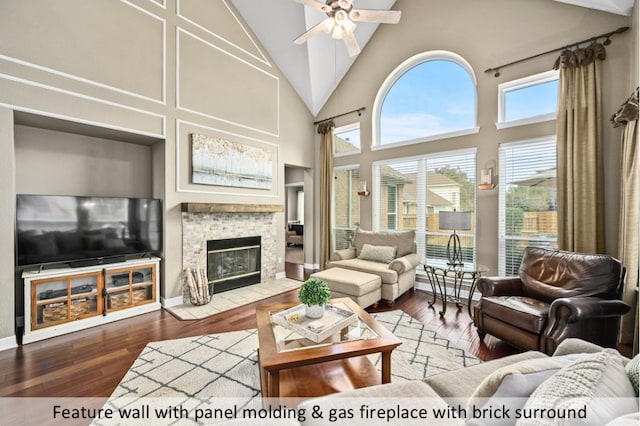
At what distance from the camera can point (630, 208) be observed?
2574 millimetres

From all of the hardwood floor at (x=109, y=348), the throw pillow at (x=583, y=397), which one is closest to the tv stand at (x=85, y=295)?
the hardwood floor at (x=109, y=348)

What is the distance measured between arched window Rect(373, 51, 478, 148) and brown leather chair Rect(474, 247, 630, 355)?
2209mm

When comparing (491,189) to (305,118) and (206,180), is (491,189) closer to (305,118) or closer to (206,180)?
(305,118)

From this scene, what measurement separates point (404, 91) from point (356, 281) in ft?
11.7

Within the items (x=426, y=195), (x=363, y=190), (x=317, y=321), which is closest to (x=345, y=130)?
(x=363, y=190)

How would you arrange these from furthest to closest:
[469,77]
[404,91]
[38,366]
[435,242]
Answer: [404,91]
[435,242]
[469,77]
[38,366]

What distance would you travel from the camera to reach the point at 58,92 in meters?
2.94

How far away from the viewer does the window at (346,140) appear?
5.61 metres

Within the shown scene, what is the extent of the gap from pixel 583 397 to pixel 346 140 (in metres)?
5.45

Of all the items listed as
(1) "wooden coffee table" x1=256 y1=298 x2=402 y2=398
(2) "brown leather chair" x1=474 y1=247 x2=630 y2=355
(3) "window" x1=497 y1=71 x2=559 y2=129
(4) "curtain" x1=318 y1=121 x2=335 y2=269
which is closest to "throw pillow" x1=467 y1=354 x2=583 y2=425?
(1) "wooden coffee table" x1=256 y1=298 x2=402 y2=398

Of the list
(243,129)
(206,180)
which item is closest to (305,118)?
(243,129)

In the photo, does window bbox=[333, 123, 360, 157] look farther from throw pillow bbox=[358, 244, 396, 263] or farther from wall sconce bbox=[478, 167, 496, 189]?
wall sconce bbox=[478, 167, 496, 189]

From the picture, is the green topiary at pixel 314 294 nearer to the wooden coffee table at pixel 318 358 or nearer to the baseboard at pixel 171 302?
the wooden coffee table at pixel 318 358

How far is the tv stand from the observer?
281 cm
